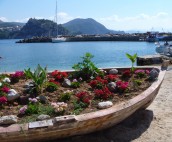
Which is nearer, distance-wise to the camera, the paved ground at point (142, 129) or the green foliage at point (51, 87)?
the paved ground at point (142, 129)

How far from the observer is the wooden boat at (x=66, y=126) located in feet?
15.6

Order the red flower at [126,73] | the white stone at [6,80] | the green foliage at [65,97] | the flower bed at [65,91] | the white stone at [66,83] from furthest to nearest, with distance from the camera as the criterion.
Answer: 1. the red flower at [126,73]
2. the white stone at [66,83]
3. the white stone at [6,80]
4. the green foliage at [65,97]
5. the flower bed at [65,91]

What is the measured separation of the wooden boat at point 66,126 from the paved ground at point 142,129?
0.88 feet

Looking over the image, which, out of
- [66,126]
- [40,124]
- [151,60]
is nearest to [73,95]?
[66,126]

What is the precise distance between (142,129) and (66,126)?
235cm

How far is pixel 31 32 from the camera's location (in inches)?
7761

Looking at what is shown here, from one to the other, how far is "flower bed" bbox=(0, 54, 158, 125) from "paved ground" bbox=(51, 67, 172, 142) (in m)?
0.59

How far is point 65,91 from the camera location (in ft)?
23.0

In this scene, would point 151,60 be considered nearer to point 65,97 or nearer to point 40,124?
point 65,97

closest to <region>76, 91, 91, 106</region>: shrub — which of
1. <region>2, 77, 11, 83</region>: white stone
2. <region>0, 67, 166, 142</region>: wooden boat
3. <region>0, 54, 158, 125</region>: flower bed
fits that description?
<region>0, 54, 158, 125</region>: flower bed

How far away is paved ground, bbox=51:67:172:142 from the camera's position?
6094 millimetres

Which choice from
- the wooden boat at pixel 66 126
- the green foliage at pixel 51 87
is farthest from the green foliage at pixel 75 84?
the wooden boat at pixel 66 126

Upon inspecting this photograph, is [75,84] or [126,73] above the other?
[126,73]

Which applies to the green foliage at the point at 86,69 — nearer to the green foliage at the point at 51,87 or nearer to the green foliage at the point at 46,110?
the green foliage at the point at 51,87
